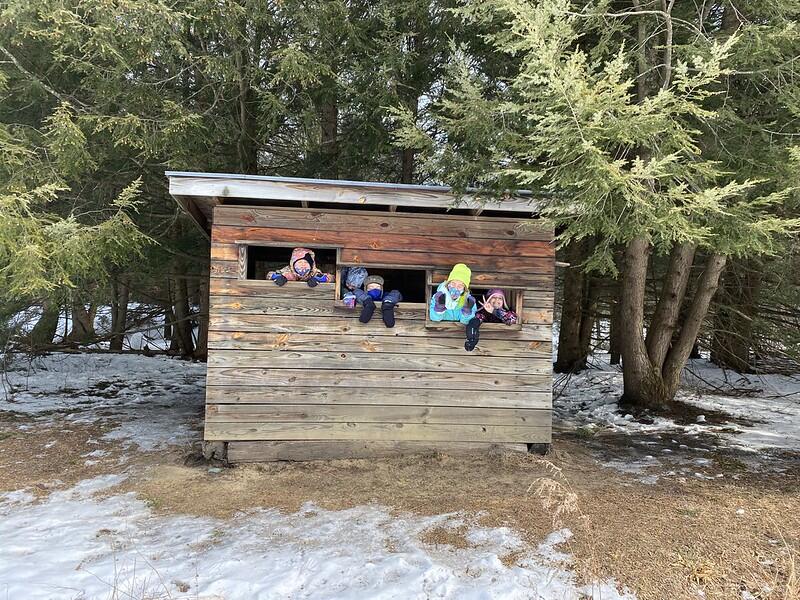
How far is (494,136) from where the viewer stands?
4668mm

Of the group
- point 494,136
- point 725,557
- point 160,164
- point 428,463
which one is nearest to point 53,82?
point 160,164

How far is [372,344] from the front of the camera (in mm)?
5301

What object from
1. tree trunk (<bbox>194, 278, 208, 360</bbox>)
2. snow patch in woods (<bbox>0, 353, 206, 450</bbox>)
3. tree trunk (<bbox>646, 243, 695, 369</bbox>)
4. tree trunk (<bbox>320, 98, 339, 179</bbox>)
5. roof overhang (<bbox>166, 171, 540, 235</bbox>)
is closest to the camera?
roof overhang (<bbox>166, 171, 540, 235</bbox>)

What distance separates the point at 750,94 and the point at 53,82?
8.01m

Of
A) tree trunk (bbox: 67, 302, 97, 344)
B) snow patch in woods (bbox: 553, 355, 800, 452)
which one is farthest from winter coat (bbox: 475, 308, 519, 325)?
tree trunk (bbox: 67, 302, 97, 344)

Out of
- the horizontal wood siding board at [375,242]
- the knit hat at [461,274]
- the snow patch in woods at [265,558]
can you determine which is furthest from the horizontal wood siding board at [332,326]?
the snow patch in woods at [265,558]

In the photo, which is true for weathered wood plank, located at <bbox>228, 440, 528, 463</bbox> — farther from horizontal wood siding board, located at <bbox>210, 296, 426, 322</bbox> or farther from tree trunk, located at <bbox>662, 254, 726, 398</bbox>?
tree trunk, located at <bbox>662, 254, 726, 398</bbox>

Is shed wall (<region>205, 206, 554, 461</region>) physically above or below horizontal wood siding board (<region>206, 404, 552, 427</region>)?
above

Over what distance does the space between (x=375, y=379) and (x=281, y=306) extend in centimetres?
119

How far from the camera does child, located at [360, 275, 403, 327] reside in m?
5.17

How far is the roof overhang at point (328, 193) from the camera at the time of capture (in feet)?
16.0

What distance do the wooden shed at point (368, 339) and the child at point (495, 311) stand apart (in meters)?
0.10

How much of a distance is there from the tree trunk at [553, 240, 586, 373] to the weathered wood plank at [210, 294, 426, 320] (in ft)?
21.0

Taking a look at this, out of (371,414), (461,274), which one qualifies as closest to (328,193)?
(461,274)
